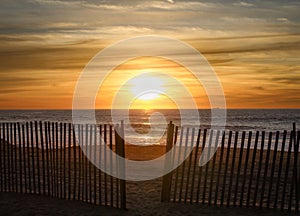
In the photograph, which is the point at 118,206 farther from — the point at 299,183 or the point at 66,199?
the point at 299,183

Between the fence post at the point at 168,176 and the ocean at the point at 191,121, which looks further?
the ocean at the point at 191,121

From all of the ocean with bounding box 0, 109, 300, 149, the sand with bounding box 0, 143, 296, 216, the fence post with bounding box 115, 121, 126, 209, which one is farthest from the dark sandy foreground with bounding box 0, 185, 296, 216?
the ocean with bounding box 0, 109, 300, 149

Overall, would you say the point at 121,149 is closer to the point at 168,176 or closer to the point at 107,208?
the point at 168,176

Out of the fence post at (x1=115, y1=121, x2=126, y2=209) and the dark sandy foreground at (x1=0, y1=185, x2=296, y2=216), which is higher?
the fence post at (x1=115, y1=121, x2=126, y2=209)

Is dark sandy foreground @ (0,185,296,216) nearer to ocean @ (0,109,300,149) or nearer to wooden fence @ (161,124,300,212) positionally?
wooden fence @ (161,124,300,212)

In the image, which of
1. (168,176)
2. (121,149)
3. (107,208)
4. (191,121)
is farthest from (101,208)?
(191,121)

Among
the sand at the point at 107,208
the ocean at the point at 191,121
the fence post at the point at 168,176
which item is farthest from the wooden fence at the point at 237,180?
the ocean at the point at 191,121

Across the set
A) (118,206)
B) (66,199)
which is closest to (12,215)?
(66,199)

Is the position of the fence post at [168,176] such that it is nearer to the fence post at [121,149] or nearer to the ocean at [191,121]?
the fence post at [121,149]

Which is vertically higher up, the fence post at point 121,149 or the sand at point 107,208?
the fence post at point 121,149

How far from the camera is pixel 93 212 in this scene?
35.8ft

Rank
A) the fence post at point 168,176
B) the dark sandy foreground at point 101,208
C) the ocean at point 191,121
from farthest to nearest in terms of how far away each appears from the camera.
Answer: the ocean at point 191,121
the fence post at point 168,176
the dark sandy foreground at point 101,208

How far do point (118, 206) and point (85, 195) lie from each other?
43.8 inches

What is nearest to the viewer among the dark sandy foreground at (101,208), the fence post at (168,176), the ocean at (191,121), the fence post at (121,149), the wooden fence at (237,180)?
the wooden fence at (237,180)
